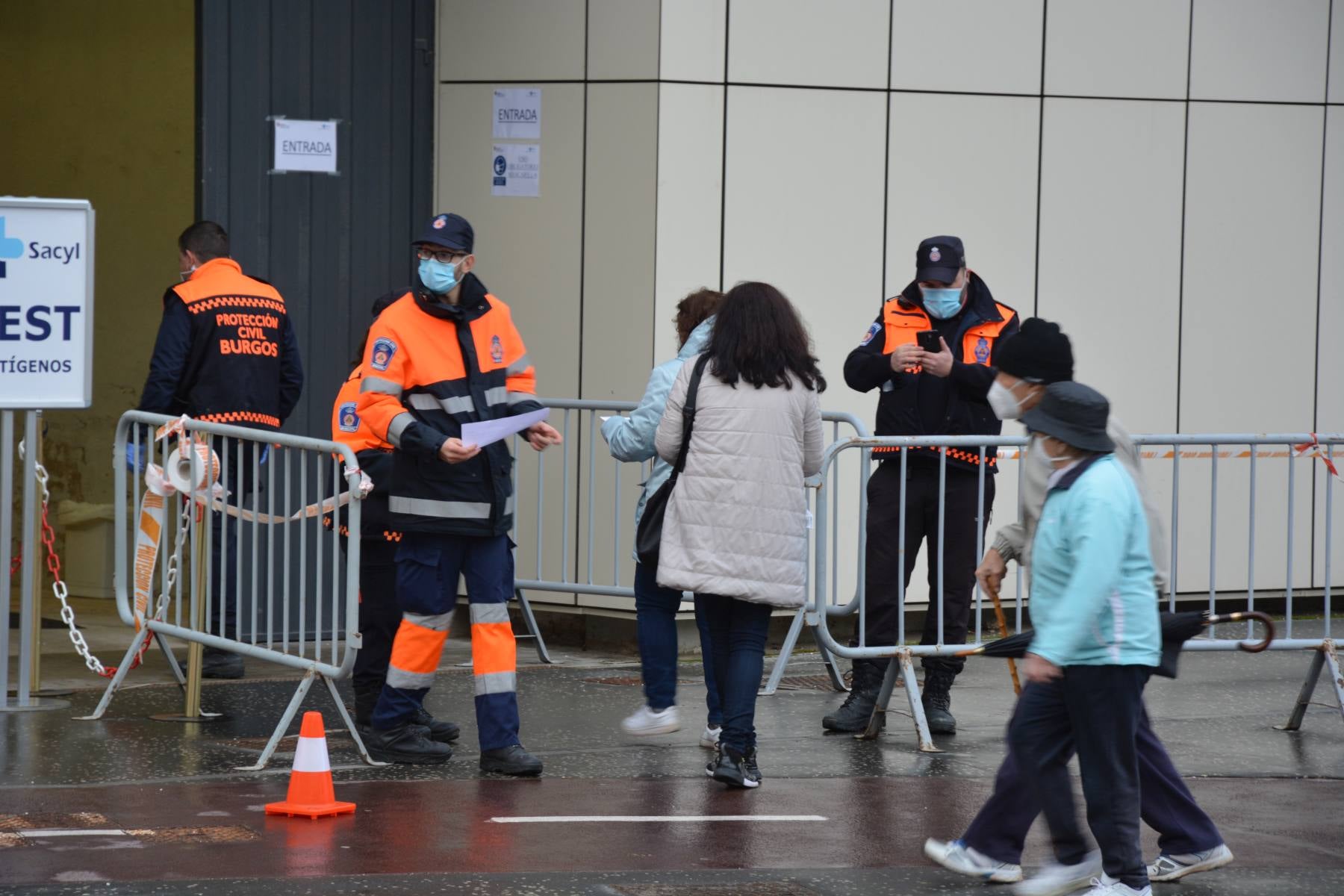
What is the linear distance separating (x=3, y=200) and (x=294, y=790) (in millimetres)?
3341

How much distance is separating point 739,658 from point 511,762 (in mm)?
967

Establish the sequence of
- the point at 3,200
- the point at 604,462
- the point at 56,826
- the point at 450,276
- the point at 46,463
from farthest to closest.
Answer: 1. the point at 46,463
2. the point at 604,462
3. the point at 3,200
4. the point at 450,276
5. the point at 56,826

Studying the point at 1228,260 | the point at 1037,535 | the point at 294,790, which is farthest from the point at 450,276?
the point at 1228,260

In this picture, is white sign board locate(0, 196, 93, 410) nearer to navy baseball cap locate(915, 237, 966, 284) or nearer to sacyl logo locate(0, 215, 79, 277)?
sacyl logo locate(0, 215, 79, 277)

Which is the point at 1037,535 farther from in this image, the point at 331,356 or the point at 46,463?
the point at 46,463

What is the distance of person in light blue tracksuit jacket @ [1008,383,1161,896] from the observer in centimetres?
543

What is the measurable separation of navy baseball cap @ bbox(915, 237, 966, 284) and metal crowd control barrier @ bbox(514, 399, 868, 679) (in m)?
2.15

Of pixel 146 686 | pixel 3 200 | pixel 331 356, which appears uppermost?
pixel 3 200

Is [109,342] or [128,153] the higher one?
[128,153]

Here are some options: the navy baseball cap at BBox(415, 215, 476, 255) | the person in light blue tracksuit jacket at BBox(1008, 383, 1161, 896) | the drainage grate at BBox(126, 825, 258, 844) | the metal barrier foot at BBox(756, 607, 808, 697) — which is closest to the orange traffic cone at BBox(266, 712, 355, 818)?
the drainage grate at BBox(126, 825, 258, 844)

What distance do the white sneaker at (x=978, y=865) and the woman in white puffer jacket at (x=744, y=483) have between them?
4.38 ft

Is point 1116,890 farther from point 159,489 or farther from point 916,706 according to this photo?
point 159,489

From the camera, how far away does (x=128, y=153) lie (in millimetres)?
12023

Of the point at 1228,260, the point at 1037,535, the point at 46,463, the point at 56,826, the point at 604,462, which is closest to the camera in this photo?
the point at 1037,535
